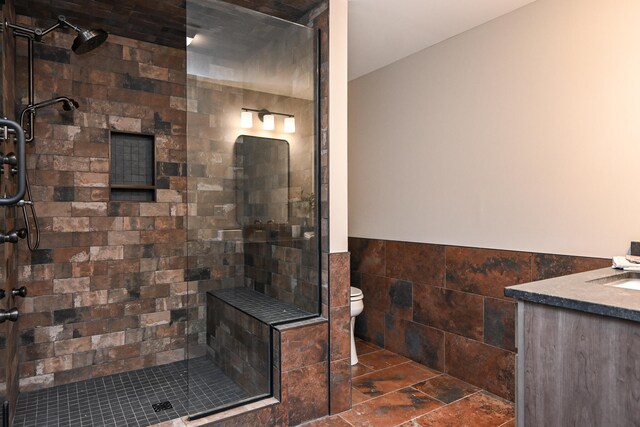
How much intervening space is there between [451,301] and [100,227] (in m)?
2.69

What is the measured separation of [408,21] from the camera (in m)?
2.84

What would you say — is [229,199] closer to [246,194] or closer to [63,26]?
[246,194]

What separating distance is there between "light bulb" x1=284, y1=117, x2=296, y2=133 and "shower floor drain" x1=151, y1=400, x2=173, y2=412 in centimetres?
186

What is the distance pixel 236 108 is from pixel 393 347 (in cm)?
243

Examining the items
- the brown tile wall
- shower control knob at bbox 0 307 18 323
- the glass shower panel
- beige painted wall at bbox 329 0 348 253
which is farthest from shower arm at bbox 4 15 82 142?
the brown tile wall

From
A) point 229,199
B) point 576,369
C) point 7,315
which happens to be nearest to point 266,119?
point 229,199

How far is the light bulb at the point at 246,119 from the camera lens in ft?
7.89

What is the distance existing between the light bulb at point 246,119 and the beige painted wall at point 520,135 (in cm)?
154

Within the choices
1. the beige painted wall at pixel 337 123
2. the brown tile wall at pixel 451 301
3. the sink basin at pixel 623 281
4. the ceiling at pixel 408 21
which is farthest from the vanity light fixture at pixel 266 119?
the sink basin at pixel 623 281

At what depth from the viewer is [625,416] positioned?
50.1 inches

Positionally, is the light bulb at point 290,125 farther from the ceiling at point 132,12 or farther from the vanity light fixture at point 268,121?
the ceiling at point 132,12

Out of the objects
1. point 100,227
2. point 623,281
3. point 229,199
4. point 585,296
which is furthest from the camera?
point 100,227

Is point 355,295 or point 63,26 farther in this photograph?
point 355,295

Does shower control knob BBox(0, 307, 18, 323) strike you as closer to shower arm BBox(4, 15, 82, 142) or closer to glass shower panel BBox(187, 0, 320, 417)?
glass shower panel BBox(187, 0, 320, 417)
